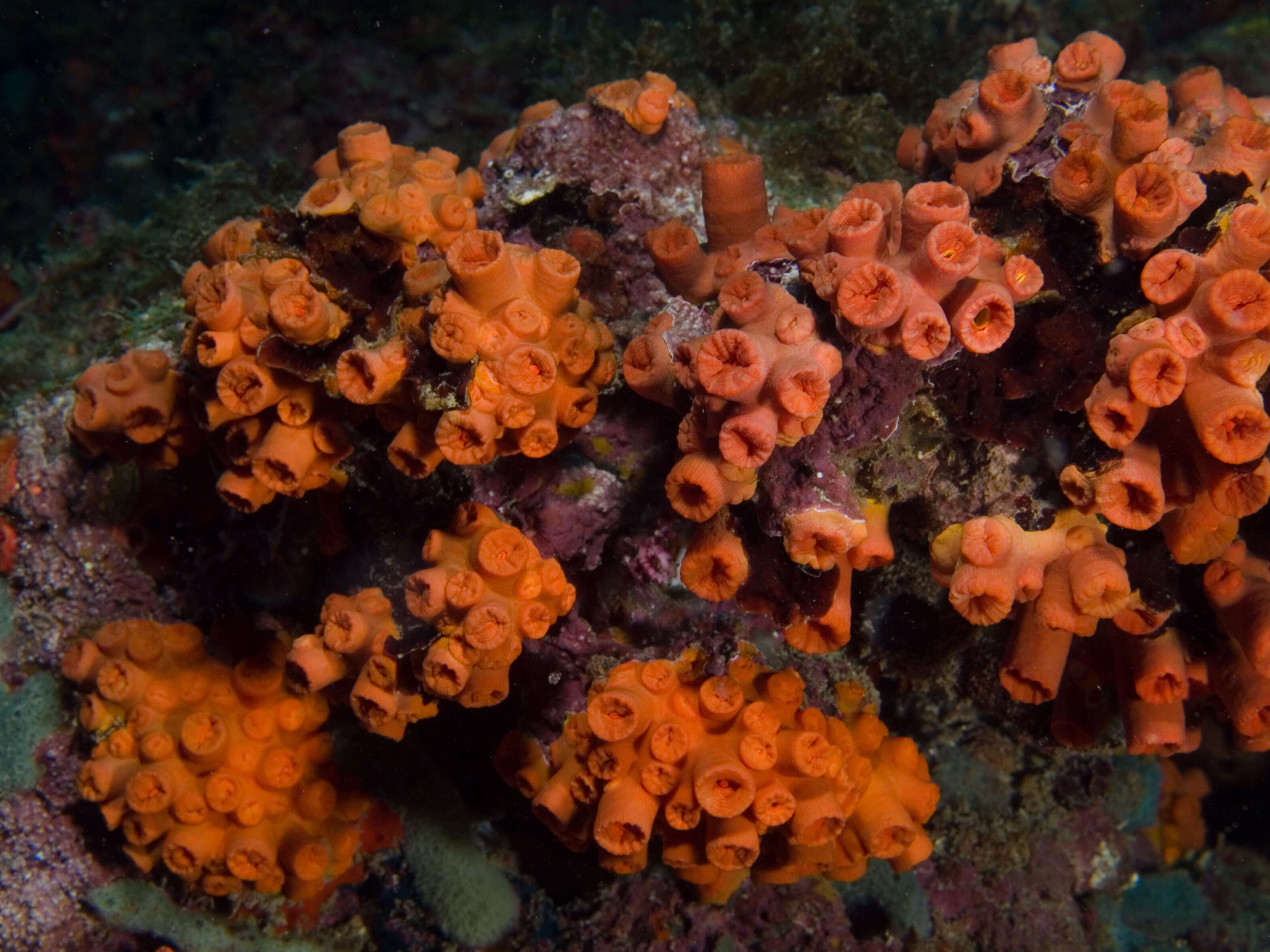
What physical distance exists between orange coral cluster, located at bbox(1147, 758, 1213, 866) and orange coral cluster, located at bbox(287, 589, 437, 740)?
222 inches

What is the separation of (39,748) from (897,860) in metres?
3.99

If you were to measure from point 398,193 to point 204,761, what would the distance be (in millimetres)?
2359

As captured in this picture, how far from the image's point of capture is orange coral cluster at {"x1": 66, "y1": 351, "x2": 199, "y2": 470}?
2.87 m

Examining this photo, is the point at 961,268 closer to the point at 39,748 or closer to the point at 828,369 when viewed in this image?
the point at 828,369

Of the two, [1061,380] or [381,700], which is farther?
[381,700]

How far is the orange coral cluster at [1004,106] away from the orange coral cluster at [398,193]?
5.58 ft

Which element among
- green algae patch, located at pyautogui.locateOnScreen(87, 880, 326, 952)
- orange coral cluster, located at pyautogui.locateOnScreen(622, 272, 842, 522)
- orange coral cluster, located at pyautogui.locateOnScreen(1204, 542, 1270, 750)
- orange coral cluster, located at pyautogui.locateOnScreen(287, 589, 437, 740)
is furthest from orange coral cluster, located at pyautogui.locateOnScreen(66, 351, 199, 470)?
orange coral cluster, located at pyautogui.locateOnScreen(1204, 542, 1270, 750)

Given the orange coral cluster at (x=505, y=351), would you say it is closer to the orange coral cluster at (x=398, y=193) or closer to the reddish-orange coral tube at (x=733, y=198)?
the orange coral cluster at (x=398, y=193)

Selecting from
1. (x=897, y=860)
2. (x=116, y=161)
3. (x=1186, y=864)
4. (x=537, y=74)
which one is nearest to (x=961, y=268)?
(x=897, y=860)

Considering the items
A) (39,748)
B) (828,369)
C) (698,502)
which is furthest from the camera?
(39,748)

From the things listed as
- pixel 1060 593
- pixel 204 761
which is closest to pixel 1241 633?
pixel 1060 593

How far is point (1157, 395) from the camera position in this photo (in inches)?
73.6

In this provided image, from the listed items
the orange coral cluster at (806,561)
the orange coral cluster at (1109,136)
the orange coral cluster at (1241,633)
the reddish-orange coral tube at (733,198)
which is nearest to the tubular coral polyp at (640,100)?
the reddish-orange coral tube at (733,198)

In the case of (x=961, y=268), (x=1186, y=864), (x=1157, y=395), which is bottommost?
(x=1186, y=864)
